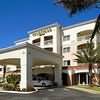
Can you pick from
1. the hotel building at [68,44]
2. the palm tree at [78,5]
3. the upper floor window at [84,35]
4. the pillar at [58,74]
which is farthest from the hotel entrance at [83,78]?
the palm tree at [78,5]

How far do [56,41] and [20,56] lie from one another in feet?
60.8


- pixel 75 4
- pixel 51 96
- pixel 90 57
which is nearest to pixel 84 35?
pixel 90 57

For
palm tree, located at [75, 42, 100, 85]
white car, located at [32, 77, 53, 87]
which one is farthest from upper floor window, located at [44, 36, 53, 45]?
palm tree, located at [75, 42, 100, 85]

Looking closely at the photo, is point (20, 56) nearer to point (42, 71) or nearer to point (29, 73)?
point (29, 73)

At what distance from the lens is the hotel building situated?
52.5 metres

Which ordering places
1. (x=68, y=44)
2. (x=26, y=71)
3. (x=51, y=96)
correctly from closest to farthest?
(x=51, y=96) < (x=26, y=71) < (x=68, y=44)

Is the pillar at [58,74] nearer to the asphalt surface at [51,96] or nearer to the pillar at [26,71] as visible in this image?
the pillar at [26,71]

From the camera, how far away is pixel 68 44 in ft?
184

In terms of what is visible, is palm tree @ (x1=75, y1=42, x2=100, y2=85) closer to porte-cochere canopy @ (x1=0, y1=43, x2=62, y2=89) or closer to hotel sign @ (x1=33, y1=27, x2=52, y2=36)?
porte-cochere canopy @ (x1=0, y1=43, x2=62, y2=89)

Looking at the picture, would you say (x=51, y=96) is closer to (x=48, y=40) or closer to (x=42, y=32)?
(x=48, y=40)

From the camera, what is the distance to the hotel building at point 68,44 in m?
52.5

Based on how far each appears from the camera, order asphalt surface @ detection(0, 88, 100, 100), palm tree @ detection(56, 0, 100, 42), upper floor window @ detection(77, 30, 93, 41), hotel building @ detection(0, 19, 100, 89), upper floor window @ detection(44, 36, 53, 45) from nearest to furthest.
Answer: palm tree @ detection(56, 0, 100, 42) → asphalt surface @ detection(0, 88, 100, 100) → hotel building @ detection(0, 19, 100, 89) → upper floor window @ detection(77, 30, 93, 41) → upper floor window @ detection(44, 36, 53, 45)

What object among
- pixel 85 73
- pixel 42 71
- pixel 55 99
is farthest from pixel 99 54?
pixel 55 99

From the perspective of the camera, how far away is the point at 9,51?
135 ft
